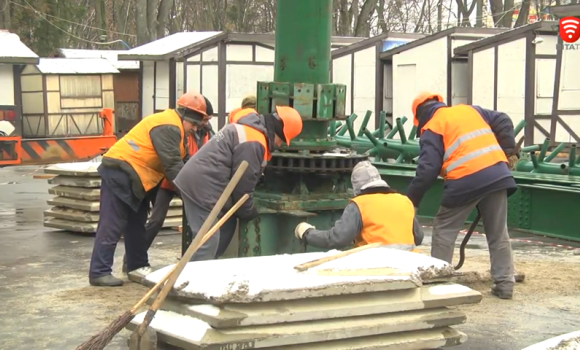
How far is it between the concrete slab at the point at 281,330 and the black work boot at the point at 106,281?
2852mm

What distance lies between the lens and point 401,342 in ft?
16.5

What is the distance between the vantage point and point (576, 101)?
66.7 feet

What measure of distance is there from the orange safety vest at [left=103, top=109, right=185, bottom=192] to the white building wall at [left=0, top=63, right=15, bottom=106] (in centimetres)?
1805

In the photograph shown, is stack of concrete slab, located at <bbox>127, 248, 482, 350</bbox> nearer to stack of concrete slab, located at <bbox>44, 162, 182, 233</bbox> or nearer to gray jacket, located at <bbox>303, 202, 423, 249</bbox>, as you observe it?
gray jacket, located at <bbox>303, 202, 423, 249</bbox>

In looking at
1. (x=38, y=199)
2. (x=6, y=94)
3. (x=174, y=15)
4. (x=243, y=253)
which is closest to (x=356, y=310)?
(x=243, y=253)

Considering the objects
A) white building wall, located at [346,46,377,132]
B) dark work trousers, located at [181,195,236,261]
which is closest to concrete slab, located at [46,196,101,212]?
dark work trousers, located at [181,195,236,261]

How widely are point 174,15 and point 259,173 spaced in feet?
144

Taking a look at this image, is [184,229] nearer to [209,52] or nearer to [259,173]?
[259,173]

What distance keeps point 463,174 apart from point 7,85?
64.7 ft

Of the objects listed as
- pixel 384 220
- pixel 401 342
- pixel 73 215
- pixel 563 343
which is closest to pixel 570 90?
pixel 73 215

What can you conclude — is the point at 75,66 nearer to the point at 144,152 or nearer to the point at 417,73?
the point at 417,73

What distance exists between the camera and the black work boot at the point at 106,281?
26.0 feet

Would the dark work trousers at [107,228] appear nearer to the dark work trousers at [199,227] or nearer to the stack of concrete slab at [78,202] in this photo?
the dark work trousers at [199,227]

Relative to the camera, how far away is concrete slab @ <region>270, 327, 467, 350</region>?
4871 millimetres
